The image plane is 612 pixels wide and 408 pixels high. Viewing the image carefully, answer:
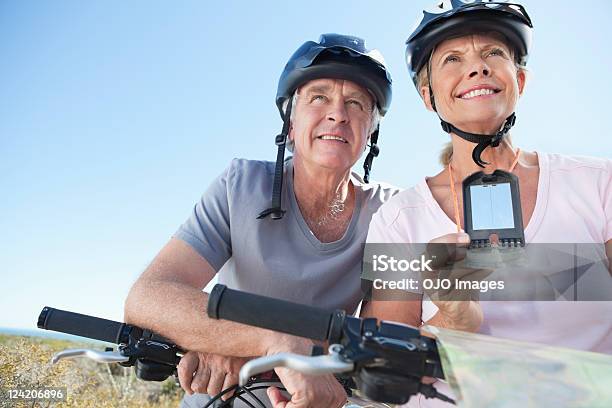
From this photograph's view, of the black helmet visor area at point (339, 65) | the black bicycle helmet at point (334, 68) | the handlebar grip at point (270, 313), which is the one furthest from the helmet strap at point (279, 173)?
the handlebar grip at point (270, 313)

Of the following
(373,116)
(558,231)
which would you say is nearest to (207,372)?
(558,231)

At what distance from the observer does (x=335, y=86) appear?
11.8 feet

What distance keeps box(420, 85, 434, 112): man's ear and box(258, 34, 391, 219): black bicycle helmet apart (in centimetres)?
41

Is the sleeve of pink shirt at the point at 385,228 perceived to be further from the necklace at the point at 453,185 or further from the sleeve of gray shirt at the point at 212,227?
the sleeve of gray shirt at the point at 212,227

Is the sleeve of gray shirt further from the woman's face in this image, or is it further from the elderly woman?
the woman's face

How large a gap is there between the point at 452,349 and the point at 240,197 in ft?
7.55

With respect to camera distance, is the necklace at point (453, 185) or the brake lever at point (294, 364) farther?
the necklace at point (453, 185)

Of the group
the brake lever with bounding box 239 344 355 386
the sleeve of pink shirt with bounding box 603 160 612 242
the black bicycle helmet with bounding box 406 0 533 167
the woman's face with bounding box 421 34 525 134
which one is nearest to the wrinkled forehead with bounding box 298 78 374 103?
the black bicycle helmet with bounding box 406 0 533 167

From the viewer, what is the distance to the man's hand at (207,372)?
2.24 m

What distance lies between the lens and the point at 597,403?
1137mm

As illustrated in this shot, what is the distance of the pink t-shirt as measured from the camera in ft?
7.99

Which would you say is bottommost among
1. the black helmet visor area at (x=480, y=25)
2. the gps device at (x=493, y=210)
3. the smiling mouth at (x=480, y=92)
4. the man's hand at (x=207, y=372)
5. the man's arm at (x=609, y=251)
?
the man's hand at (x=207, y=372)

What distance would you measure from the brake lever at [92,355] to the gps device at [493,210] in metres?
1.47

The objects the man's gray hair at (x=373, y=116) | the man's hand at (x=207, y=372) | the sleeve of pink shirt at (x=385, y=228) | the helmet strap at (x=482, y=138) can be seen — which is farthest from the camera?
the man's gray hair at (x=373, y=116)
